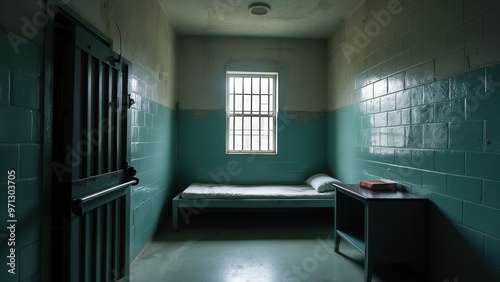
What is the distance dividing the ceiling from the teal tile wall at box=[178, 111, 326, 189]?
1.40 metres

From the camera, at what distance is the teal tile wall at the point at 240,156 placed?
456cm

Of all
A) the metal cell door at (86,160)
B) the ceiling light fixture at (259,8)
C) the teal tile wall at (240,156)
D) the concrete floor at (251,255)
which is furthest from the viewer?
the teal tile wall at (240,156)

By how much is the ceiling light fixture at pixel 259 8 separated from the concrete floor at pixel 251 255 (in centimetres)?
311

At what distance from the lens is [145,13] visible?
293 cm

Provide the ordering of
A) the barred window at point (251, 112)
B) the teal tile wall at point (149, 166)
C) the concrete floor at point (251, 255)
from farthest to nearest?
the barred window at point (251, 112), the teal tile wall at point (149, 166), the concrete floor at point (251, 255)

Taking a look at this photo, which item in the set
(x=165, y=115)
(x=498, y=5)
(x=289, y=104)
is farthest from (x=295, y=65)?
(x=498, y=5)

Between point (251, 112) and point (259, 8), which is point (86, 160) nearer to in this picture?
point (259, 8)

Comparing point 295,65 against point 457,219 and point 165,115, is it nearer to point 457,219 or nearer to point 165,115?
point 165,115

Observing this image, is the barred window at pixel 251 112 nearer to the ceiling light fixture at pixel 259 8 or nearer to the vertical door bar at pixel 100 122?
the ceiling light fixture at pixel 259 8

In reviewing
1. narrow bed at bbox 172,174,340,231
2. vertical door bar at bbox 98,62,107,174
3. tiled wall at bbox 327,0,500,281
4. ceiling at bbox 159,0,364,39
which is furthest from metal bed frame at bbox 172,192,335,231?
ceiling at bbox 159,0,364,39

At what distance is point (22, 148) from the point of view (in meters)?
1.21

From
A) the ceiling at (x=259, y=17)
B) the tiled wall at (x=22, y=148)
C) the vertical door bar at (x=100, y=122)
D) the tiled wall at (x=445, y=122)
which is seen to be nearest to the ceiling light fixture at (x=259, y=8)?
the ceiling at (x=259, y=17)

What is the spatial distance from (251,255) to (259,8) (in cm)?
317

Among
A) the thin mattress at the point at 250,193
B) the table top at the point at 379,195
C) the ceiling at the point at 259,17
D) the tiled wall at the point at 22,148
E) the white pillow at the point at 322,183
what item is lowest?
the thin mattress at the point at 250,193
